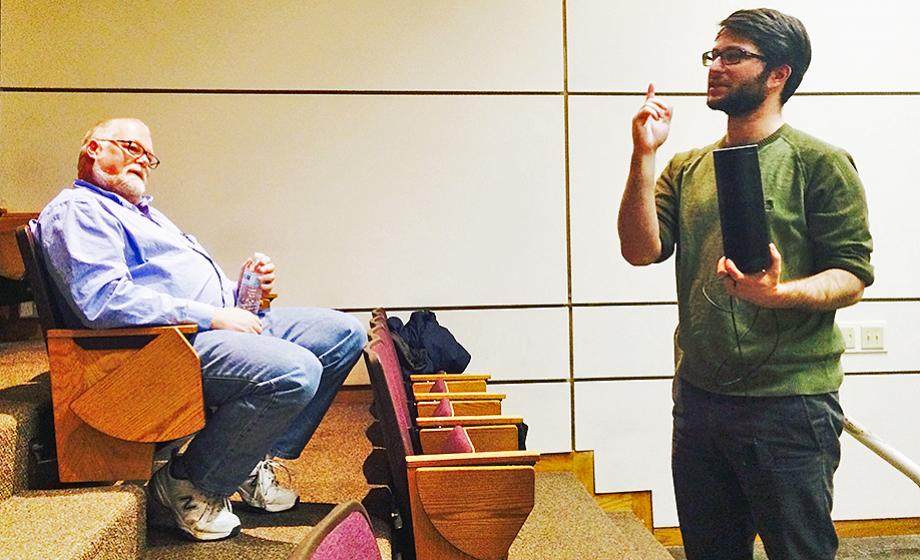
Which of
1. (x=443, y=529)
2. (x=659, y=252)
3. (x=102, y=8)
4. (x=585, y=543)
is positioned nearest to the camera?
(x=443, y=529)

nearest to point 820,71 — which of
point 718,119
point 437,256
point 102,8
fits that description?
point 718,119

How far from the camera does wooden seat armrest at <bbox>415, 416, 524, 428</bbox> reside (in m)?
1.62

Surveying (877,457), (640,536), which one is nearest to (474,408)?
(640,536)

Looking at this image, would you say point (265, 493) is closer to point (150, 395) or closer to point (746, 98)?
point (150, 395)

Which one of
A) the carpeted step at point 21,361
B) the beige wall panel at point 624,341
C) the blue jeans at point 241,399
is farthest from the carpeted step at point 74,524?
the beige wall panel at point 624,341

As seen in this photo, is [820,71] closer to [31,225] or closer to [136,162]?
[136,162]

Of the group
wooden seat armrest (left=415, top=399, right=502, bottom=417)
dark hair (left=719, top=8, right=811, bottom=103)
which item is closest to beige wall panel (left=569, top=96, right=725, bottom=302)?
wooden seat armrest (left=415, top=399, right=502, bottom=417)

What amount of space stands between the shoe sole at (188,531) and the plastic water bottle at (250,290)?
0.42 metres

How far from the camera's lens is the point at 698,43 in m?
2.64

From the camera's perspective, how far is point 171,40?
8.17 ft

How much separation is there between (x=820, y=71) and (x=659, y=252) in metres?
1.45

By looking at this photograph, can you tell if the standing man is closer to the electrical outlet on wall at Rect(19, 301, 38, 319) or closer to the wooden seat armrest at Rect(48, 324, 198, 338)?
the wooden seat armrest at Rect(48, 324, 198, 338)

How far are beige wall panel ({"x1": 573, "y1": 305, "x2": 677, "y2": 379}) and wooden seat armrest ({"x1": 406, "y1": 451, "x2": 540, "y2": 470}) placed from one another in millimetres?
1187

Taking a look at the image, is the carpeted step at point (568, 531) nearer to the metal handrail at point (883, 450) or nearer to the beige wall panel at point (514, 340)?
the beige wall panel at point (514, 340)
